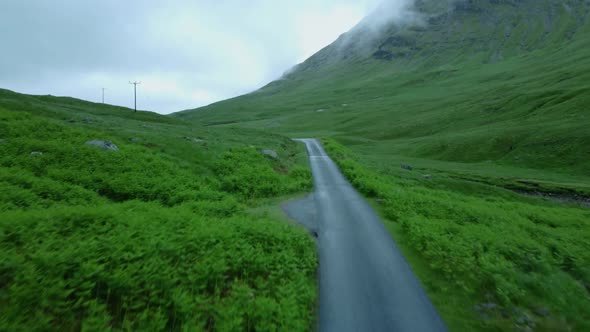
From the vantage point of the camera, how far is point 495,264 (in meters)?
9.27

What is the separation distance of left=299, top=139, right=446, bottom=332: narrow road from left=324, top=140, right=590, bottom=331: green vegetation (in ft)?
1.87

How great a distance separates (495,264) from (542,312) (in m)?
2.10

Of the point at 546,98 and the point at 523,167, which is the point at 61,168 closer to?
the point at 523,167

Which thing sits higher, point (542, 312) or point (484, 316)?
point (542, 312)

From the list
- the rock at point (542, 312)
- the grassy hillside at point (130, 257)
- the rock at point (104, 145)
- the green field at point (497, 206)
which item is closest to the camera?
the grassy hillside at point (130, 257)

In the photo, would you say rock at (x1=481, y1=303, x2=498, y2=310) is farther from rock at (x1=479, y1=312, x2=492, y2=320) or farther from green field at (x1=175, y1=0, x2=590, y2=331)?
rock at (x1=479, y1=312, x2=492, y2=320)

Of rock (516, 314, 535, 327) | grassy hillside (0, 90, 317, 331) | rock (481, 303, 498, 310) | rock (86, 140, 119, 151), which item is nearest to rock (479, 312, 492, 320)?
rock (481, 303, 498, 310)

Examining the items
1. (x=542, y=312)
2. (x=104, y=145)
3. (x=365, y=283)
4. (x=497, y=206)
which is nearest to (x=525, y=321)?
(x=542, y=312)

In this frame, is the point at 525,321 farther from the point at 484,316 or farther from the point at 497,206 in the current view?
the point at 497,206

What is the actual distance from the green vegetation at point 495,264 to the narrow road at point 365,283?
0.57 metres

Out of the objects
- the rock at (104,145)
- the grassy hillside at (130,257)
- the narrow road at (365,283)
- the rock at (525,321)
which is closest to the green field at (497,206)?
the rock at (525,321)

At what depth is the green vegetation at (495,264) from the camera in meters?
7.34

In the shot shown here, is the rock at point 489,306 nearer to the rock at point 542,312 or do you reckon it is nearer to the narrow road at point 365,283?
the rock at point 542,312

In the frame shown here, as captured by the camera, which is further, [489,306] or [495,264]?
[495,264]
